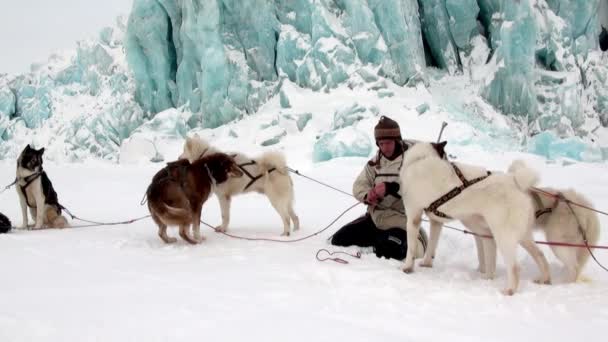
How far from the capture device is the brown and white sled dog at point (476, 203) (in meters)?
2.37

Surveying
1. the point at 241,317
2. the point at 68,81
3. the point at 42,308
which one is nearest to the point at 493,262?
the point at 241,317

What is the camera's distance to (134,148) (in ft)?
63.6

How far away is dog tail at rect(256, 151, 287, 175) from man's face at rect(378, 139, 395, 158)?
52.2 inches

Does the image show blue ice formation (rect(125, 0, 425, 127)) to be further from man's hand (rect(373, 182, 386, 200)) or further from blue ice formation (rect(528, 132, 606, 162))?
man's hand (rect(373, 182, 386, 200))

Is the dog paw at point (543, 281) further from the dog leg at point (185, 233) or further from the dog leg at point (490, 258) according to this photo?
the dog leg at point (185, 233)

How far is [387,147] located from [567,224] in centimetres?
133

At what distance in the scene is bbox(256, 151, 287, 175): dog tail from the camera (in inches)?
169

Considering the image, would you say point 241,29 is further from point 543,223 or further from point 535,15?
point 543,223

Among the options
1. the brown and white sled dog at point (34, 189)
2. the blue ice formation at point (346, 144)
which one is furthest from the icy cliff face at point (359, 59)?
the brown and white sled dog at point (34, 189)

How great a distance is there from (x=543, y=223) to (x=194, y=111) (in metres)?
22.3

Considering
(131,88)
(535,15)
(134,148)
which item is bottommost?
(134,148)

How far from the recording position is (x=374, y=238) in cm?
353

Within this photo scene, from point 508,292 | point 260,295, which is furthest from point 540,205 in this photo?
point 260,295

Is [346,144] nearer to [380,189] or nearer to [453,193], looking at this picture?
[380,189]
